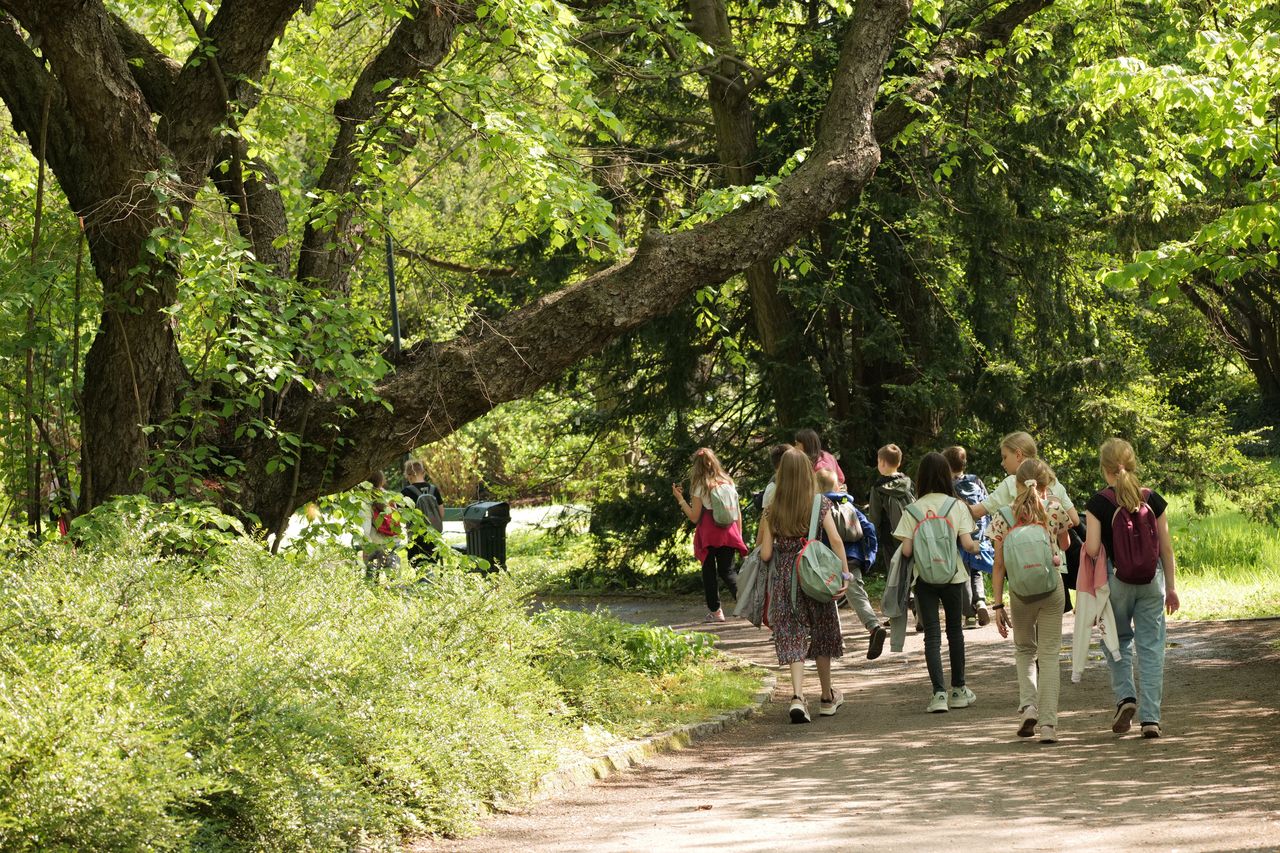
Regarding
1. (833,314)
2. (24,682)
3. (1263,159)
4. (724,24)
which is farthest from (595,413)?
(24,682)

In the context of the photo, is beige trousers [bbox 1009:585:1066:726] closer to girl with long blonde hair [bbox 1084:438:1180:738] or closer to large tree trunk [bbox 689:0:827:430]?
girl with long blonde hair [bbox 1084:438:1180:738]

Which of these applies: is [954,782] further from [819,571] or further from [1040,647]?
[819,571]

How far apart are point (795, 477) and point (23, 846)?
5.94m

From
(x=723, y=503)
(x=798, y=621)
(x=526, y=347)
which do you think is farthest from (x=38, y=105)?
(x=723, y=503)

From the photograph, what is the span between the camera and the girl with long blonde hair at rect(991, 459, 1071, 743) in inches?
324

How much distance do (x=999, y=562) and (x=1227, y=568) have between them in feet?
30.1

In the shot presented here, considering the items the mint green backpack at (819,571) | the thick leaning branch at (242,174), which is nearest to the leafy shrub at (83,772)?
the thick leaning branch at (242,174)

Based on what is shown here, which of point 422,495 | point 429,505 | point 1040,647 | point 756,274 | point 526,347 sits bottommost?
point 1040,647

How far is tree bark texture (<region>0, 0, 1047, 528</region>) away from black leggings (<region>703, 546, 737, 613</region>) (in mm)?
4651

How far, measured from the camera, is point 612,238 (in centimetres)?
905

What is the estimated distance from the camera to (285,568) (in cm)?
745

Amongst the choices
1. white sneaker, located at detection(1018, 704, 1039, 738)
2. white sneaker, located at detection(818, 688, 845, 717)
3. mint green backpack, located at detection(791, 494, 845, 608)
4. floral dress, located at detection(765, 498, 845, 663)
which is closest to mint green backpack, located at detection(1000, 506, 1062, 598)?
white sneaker, located at detection(1018, 704, 1039, 738)

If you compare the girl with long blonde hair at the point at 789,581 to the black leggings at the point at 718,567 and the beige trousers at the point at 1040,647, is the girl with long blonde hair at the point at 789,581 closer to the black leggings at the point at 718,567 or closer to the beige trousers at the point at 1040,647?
the beige trousers at the point at 1040,647

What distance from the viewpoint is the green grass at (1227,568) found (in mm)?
14023
